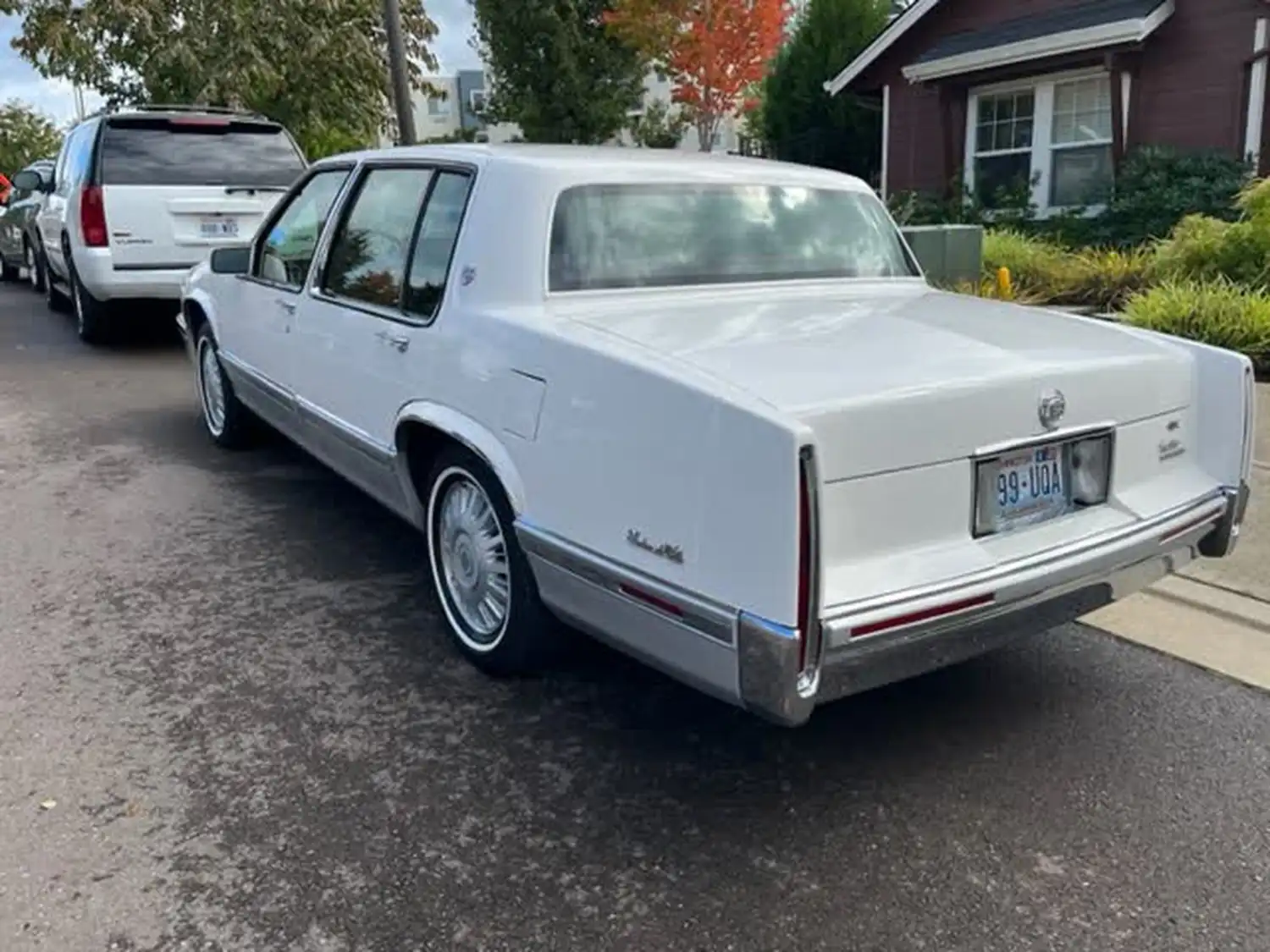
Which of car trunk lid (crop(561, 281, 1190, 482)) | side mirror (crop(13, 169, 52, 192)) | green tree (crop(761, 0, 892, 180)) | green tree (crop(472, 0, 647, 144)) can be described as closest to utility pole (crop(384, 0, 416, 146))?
side mirror (crop(13, 169, 52, 192))

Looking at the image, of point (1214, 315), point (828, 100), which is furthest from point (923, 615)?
point (828, 100)

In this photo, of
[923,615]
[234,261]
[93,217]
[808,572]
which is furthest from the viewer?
[93,217]

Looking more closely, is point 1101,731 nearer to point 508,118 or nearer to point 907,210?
point 907,210

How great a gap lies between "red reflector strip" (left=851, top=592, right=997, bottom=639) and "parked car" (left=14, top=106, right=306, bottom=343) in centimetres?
786

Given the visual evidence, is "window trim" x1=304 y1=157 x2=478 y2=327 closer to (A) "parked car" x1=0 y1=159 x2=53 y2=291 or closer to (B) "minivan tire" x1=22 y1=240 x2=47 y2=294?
(A) "parked car" x1=0 y1=159 x2=53 y2=291

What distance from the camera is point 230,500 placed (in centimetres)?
573

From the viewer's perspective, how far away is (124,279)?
919 centimetres

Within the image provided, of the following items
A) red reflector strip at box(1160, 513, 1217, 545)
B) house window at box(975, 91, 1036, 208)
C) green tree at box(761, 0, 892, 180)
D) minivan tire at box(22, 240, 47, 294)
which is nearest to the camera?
red reflector strip at box(1160, 513, 1217, 545)

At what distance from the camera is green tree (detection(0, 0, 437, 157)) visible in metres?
20.0

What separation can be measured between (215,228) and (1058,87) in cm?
1109

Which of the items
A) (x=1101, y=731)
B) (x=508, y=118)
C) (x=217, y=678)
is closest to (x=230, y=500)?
(x=217, y=678)

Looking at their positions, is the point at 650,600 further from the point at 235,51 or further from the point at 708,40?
the point at 708,40

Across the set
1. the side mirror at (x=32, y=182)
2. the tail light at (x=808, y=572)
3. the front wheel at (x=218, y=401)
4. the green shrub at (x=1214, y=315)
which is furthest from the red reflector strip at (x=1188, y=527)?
the side mirror at (x=32, y=182)

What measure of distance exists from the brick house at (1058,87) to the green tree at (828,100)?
3989mm
